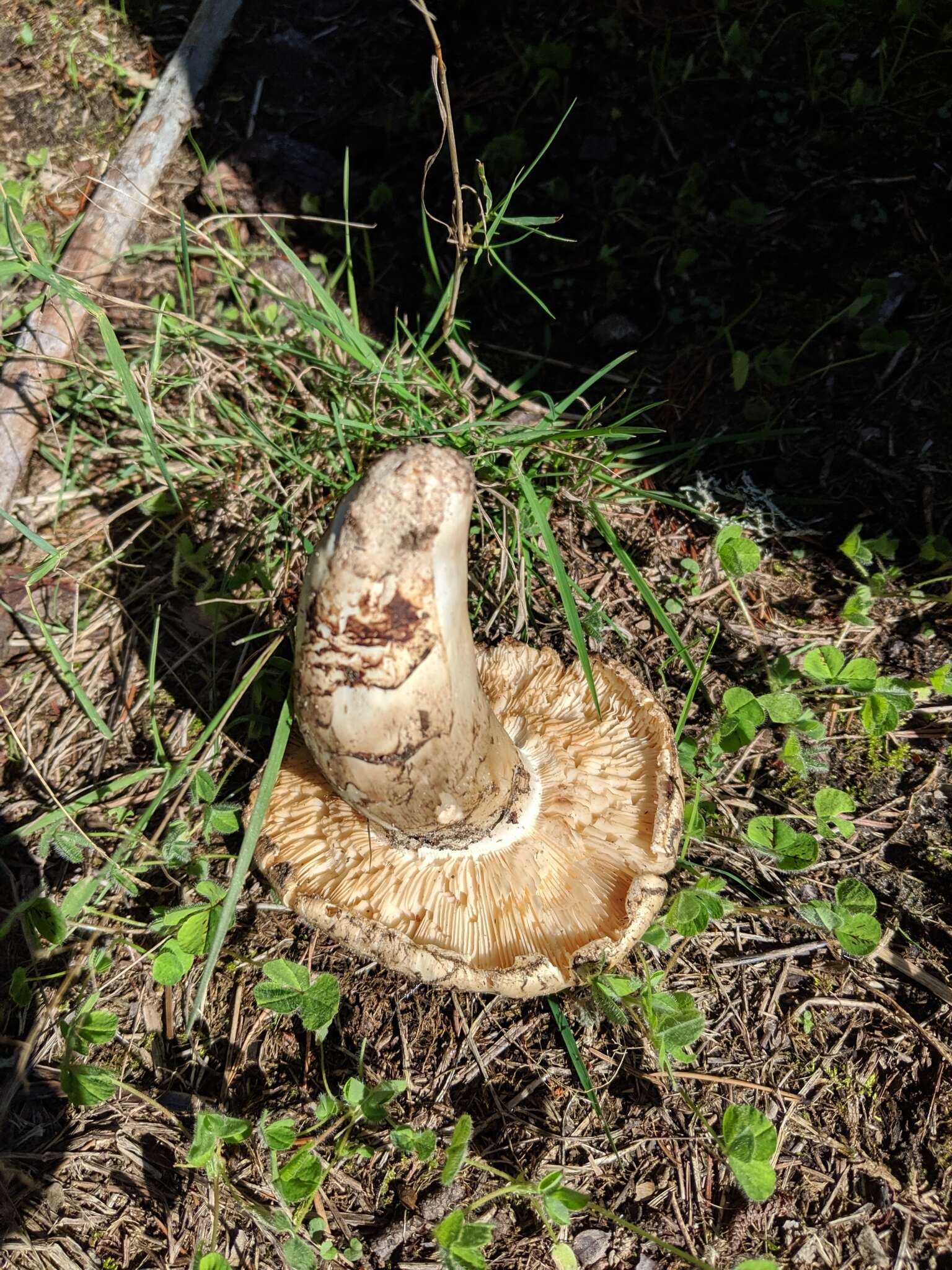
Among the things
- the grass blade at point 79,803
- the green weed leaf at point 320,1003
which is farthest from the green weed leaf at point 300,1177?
the grass blade at point 79,803

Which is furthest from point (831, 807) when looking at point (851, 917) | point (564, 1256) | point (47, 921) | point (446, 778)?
point (47, 921)

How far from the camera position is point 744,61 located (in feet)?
10.3

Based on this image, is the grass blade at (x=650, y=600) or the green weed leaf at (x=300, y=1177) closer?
the green weed leaf at (x=300, y=1177)

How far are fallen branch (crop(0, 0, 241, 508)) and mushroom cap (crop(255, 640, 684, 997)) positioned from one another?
62.6 inches

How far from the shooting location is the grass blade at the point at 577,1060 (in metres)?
2.01

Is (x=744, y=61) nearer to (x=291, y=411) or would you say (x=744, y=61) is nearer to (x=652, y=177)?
(x=652, y=177)

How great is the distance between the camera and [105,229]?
3.20 m

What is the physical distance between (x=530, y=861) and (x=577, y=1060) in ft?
1.62

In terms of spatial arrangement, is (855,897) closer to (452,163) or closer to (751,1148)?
(751,1148)

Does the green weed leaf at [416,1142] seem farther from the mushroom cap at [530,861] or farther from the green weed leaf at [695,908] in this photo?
the green weed leaf at [695,908]

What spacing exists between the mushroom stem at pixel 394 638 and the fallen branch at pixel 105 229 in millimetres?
A: 1432

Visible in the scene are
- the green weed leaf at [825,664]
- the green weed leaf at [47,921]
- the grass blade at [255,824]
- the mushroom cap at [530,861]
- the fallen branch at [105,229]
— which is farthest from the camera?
the fallen branch at [105,229]

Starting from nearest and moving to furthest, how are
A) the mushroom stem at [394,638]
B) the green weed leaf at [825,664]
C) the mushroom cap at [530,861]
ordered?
the mushroom stem at [394,638], the mushroom cap at [530,861], the green weed leaf at [825,664]

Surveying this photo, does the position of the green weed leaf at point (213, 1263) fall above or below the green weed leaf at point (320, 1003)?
below
